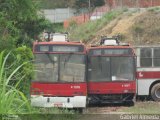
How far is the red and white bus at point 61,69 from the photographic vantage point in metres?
19.6

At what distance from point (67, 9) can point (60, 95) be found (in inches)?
2583

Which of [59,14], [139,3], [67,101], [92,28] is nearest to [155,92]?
[67,101]

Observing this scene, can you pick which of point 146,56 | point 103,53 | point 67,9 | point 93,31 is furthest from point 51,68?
point 67,9

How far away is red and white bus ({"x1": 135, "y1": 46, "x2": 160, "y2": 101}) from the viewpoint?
24266 millimetres

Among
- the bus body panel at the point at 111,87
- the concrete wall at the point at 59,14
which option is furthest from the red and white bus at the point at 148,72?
the concrete wall at the point at 59,14

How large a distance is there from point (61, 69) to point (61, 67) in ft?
0.24

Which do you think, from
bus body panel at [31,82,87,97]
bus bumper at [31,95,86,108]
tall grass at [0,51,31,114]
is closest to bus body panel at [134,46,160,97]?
bus body panel at [31,82,87,97]

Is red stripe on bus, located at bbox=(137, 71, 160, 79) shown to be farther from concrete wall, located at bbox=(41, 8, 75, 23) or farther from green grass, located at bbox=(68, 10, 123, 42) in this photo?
concrete wall, located at bbox=(41, 8, 75, 23)

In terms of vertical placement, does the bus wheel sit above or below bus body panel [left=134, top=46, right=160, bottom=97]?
below

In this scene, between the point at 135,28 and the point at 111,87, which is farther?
the point at 135,28

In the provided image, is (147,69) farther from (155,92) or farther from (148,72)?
(155,92)

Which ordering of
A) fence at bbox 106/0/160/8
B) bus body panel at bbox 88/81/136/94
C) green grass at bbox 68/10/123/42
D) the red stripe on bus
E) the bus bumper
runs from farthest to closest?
fence at bbox 106/0/160/8
green grass at bbox 68/10/123/42
the red stripe on bus
bus body panel at bbox 88/81/136/94
the bus bumper

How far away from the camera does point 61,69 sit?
20016 mm

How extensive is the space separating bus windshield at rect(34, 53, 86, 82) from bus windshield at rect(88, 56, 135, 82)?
1.79 m
